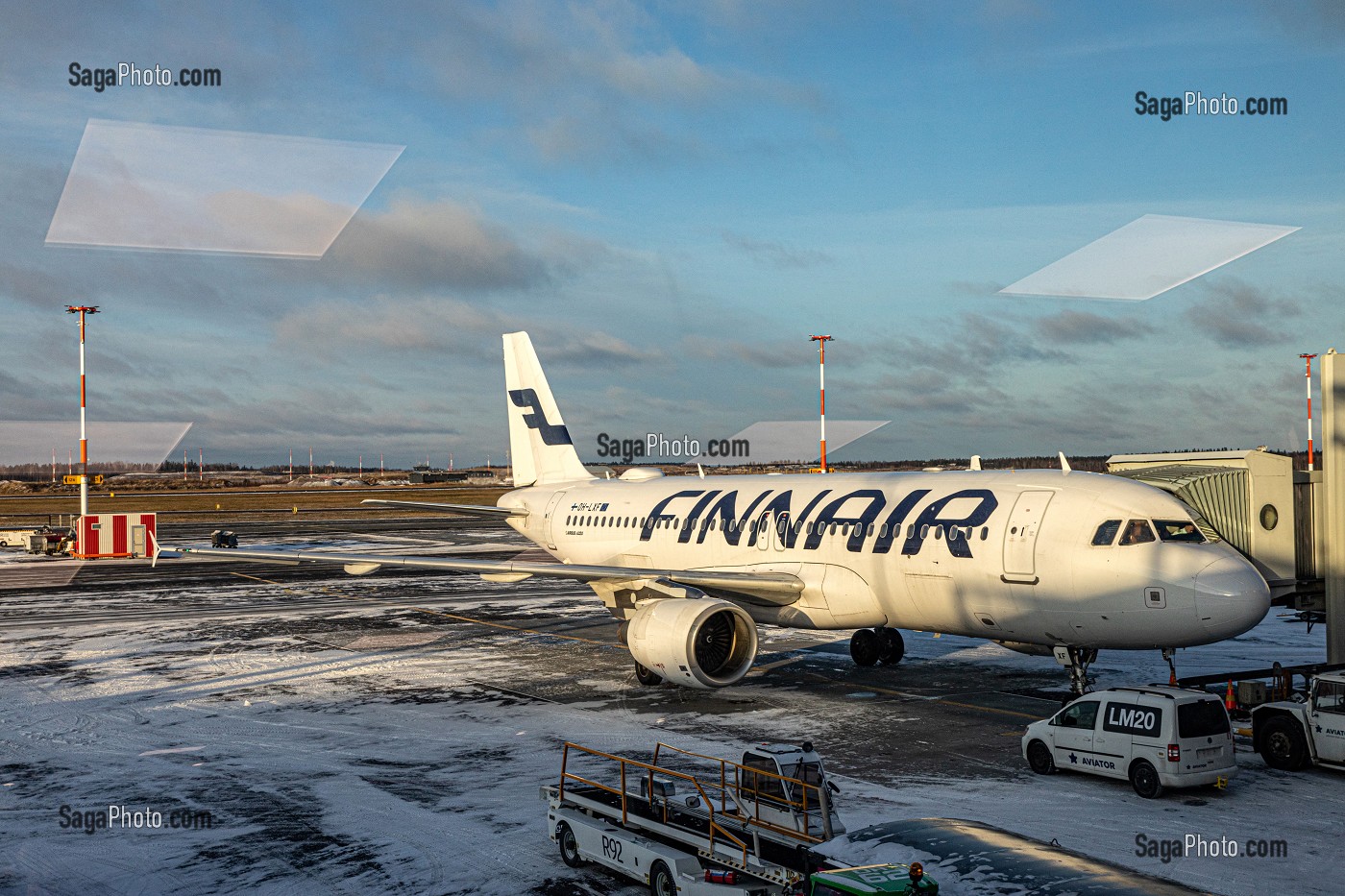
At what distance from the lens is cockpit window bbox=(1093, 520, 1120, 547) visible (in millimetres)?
21125

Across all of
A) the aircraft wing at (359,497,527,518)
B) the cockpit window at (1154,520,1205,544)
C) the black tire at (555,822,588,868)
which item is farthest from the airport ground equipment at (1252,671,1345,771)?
the aircraft wing at (359,497,527,518)

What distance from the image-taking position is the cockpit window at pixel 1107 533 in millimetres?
21125

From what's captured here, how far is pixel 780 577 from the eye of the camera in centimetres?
2662

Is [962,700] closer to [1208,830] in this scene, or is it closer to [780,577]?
[780,577]

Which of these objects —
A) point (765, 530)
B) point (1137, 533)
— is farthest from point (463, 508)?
point (1137, 533)

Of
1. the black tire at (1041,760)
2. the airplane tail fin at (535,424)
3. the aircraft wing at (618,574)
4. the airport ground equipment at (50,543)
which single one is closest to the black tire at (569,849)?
the black tire at (1041,760)

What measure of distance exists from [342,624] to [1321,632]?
32.8 meters

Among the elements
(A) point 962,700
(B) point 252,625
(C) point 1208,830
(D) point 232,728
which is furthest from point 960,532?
(B) point 252,625

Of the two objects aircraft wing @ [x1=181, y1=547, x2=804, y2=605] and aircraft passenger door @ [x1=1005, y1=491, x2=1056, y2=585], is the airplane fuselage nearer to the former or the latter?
aircraft passenger door @ [x1=1005, y1=491, x2=1056, y2=585]

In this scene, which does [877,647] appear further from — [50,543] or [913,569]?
[50,543]

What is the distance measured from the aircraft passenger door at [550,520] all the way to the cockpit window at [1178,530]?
21.5 m

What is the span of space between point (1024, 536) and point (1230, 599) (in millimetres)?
4042

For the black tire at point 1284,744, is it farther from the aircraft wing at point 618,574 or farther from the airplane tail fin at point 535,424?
the airplane tail fin at point 535,424

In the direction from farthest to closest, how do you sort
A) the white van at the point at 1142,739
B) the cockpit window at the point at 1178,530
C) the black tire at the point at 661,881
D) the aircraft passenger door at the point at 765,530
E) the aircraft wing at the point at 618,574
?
the aircraft passenger door at the point at 765,530
the aircraft wing at the point at 618,574
the cockpit window at the point at 1178,530
the white van at the point at 1142,739
the black tire at the point at 661,881
